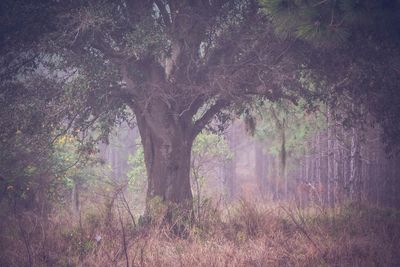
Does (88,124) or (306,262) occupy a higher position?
(88,124)

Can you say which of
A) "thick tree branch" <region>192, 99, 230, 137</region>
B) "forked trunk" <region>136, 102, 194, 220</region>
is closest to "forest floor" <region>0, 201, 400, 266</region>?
"forked trunk" <region>136, 102, 194, 220</region>

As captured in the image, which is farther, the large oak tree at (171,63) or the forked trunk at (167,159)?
the forked trunk at (167,159)

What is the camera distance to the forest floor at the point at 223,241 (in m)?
6.32

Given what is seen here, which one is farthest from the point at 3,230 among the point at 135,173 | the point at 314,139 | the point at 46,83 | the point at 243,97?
the point at 314,139

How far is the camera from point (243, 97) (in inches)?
355

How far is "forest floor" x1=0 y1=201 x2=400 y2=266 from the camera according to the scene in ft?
20.7

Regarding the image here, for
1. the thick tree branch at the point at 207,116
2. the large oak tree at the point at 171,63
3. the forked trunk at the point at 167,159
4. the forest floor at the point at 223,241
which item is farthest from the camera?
the thick tree branch at the point at 207,116

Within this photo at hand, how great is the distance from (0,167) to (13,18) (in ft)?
16.1

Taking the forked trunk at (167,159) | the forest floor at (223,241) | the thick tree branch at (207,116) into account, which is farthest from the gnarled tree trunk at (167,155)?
the forest floor at (223,241)

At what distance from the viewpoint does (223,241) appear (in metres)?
7.55

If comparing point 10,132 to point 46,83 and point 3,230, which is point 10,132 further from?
point 3,230

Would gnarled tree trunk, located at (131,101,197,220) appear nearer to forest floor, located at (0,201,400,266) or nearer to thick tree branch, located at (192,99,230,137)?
thick tree branch, located at (192,99,230,137)

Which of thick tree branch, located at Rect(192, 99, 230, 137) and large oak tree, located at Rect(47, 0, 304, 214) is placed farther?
Answer: thick tree branch, located at Rect(192, 99, 230, 137)

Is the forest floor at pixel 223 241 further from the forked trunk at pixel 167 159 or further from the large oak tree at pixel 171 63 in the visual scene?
the large oak tree at pixel 171 63
